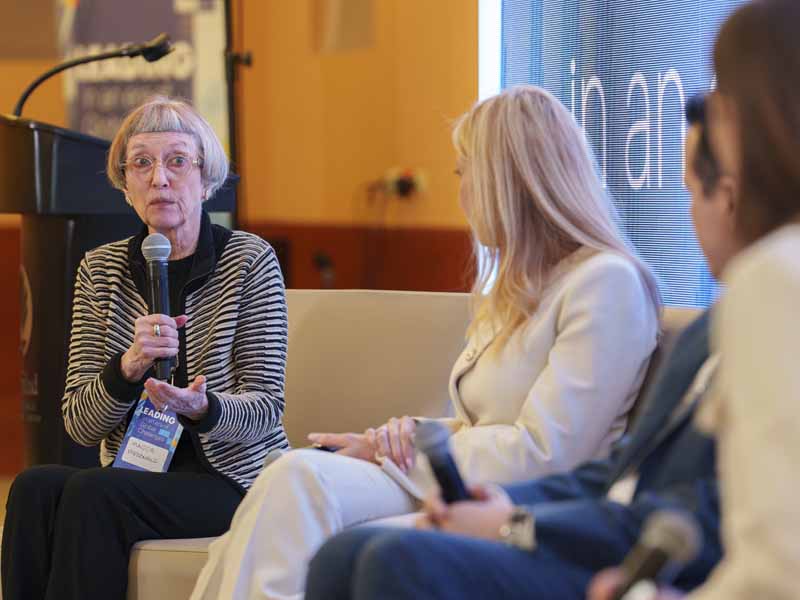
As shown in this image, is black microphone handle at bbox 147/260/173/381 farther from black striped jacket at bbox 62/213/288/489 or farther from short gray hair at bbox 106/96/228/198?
short gray hair at bbox 106/96/228/198

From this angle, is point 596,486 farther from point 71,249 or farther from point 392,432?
point 71,249

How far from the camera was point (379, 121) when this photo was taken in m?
5.29

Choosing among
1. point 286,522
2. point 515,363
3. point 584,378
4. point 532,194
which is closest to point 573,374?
point 584,378

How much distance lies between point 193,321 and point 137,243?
0.23m

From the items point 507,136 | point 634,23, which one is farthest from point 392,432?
point 634,23

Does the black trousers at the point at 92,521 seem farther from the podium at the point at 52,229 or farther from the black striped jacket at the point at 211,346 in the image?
the podium at the point at 52,229

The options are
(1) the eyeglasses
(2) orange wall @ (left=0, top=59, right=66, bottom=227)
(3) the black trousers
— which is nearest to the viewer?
(3) the black trousers

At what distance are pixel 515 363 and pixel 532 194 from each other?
11.7 inches

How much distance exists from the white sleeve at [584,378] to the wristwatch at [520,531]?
1.68 ft

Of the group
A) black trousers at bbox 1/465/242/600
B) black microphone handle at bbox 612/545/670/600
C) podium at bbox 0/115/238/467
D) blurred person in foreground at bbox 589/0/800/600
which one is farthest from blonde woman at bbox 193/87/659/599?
podium at bbox 0/115/238/467

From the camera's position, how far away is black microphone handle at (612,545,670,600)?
933 mm

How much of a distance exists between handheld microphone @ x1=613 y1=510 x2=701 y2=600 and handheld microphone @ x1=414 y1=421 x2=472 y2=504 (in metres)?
0.32

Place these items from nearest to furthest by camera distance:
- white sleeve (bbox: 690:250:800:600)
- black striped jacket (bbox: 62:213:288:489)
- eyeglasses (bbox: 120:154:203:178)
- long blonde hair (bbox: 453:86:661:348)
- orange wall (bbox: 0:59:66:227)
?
1. white sleeve (bbox: 690:250:800:600)
2. long blonde hair (bbox: 453:86:661:348)
3. black striped jacket (bbox: 62:213:288:489)
4. eyeglasses (bbox: 120:154:203:178)
5. orange wall (bbox: 0:59:66:227)

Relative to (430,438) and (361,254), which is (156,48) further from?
(430,438)
